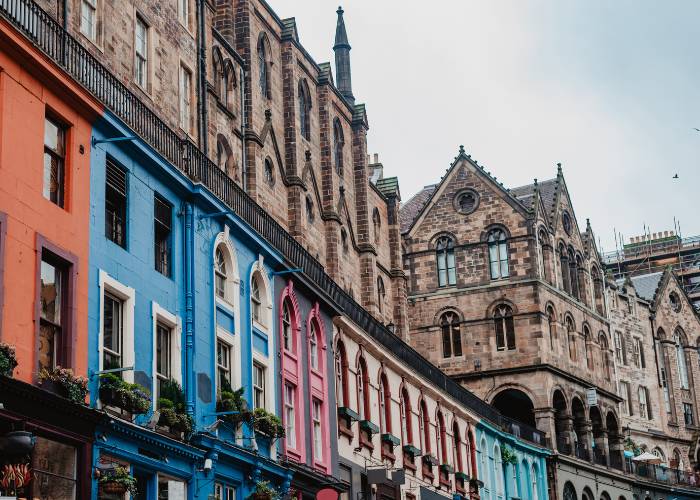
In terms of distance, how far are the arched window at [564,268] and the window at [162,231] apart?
49688mm

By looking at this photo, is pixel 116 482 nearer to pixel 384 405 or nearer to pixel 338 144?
pixel 384 405

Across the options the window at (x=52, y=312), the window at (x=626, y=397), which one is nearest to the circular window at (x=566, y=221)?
the window at (x=626, y=397)

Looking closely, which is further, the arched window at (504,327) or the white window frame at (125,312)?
the arched window at (504,327)

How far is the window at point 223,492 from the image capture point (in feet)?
92.1

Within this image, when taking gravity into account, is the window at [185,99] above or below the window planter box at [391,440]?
above

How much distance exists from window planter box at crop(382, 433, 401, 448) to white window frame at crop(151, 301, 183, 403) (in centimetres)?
1552

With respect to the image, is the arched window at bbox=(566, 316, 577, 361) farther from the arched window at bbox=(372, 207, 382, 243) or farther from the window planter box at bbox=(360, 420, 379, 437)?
the window planter box at bbox=(360, 420, 379, 437)

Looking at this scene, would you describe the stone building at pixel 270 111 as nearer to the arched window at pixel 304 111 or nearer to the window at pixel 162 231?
the arched window at pixel 304 111

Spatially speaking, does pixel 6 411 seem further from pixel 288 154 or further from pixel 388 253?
pixel 388 253

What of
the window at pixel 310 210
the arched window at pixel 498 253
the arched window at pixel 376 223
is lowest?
the window at pixel 310 210

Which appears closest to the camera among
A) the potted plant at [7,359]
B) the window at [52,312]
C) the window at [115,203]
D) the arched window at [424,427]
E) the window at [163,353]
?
the potted plant at [7,359]

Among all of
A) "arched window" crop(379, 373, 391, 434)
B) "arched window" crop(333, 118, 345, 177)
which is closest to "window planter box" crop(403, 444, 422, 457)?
"arched window" crop(379, 373, 391, 434)

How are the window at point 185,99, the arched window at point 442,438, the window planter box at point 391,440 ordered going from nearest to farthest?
the window at point 185,99
the window planter box at point 391,440
the arched window at point 442,438

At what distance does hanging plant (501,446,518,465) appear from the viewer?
5628 cm
